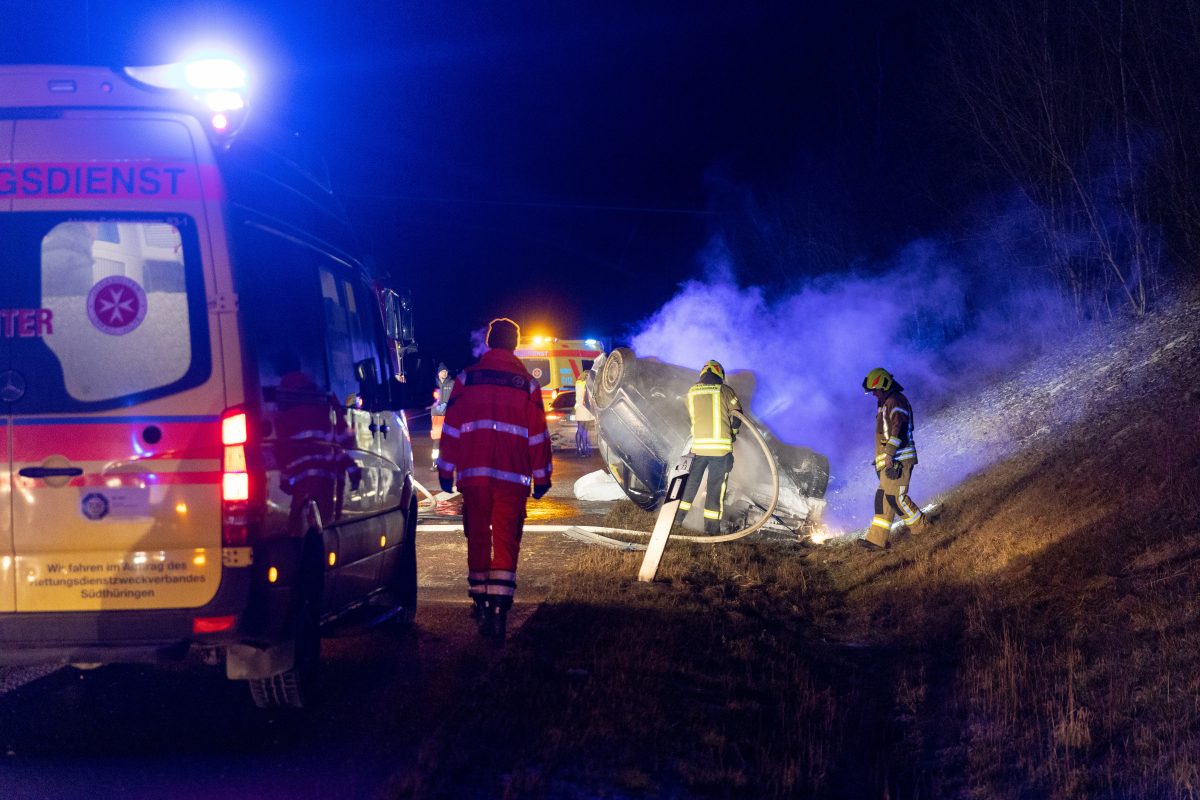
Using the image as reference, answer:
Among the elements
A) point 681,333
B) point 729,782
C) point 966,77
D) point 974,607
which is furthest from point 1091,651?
point 966,77

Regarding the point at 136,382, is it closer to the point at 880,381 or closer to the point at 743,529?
the point at 743,529

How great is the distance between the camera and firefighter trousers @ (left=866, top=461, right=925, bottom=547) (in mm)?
10297

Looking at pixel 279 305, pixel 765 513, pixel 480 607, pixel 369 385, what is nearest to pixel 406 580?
pixel 480 607

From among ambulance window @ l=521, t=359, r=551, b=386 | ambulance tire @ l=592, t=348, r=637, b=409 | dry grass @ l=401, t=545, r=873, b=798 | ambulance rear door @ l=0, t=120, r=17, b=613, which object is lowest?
dry grass @ l=401, t=545, r=873, b=798

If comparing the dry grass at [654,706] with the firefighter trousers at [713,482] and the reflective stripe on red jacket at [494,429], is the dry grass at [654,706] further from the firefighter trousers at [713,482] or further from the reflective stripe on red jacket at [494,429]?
the firefighter trousers at [713,482]

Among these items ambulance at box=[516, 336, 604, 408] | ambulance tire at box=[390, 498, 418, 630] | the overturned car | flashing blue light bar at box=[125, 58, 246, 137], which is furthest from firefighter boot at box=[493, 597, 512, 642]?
ambulance at box=[516, 336, 604, 408]

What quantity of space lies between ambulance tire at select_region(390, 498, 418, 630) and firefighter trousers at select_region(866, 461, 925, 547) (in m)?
4.89

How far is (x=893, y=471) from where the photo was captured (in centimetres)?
1030

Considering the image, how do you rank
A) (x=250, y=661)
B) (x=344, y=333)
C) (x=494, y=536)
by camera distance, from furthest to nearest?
(x=494, y=536)
(x=344, y=333)
(x=250, y=661)

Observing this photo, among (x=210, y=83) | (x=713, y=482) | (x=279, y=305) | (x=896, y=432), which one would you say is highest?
(x=210, y=83)

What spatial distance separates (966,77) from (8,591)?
16.1 m

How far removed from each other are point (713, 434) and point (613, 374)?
2182 mm

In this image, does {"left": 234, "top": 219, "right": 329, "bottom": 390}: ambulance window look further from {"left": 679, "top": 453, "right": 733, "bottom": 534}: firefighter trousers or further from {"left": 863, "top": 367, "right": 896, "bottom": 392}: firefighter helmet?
{"left": 863, "top": 367, "right": 896, "bottom": 392}: firefighter helmet

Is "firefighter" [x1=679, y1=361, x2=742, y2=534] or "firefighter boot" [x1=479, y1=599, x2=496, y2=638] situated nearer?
"firefighter boot" [x1=479, y1=599, x2=496, y2=638]
